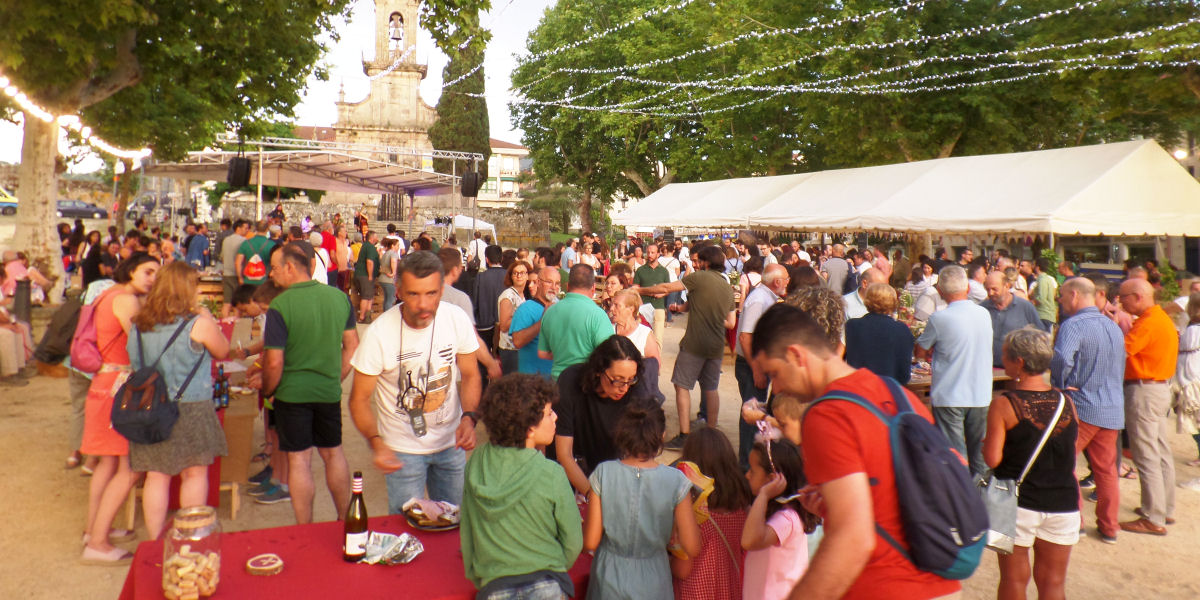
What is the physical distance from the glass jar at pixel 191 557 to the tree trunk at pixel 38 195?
36.3 ft

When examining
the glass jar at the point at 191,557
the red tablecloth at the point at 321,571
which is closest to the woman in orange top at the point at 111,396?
the red tablecloth at the point at 321,571

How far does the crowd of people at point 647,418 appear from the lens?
7.04 feet

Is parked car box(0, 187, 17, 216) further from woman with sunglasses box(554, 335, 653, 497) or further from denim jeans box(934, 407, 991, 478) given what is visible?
denim jeans box(934, 407, 991, 478)

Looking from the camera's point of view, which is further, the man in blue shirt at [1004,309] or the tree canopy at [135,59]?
the tree canopy at [135,59]

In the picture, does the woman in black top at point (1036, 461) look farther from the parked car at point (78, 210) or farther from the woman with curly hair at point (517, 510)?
the parked car at point (78, 210)

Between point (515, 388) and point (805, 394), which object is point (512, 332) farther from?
point (805, 394)

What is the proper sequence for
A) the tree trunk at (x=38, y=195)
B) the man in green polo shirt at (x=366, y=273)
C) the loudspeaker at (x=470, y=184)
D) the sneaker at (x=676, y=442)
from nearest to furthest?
the sneaker at (x=676, y=442), the tree trunk at (x=38, y=195), the man in green polo shirt at (x=366, y=273), the loudspeaker at (x=470, y=184)

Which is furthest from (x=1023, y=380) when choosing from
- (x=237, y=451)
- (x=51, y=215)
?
(x=51, y=215)

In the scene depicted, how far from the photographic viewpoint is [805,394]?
2127 mm

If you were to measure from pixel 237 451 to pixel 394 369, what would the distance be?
2230 millimetres

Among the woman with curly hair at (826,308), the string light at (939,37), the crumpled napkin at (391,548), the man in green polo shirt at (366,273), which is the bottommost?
the crumpled napkin at (391,548)

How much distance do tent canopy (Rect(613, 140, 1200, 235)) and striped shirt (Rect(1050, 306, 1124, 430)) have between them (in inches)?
239

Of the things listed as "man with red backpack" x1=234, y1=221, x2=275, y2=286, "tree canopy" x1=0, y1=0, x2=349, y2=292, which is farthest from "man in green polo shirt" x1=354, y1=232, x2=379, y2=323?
"tree canopy" x1=0, y1=0, x2=349, y2=292

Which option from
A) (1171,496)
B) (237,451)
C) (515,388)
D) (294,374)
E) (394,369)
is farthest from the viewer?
(1171,496)
